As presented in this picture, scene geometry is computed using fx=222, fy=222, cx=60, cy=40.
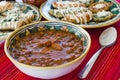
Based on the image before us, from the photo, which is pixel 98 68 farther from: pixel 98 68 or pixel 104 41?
pixel 104 41

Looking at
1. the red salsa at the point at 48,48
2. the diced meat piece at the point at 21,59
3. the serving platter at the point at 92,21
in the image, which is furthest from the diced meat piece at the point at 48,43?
the serving platter at the point at 92,21

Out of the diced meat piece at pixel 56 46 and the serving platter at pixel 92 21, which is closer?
the diced meat piece at pixel 56 46

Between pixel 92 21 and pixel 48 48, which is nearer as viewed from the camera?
pixel 48 48

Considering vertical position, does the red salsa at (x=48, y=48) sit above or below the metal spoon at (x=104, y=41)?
above

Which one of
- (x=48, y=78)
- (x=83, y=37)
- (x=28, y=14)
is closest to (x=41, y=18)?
(x=28, y=14)

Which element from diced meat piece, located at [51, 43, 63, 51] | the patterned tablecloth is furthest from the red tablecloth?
diced meat piece, located at [51, 43, 63, 51]

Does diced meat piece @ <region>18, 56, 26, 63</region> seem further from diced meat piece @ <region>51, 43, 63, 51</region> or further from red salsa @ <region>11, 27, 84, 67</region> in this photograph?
diced meat piece @ <region>51, 43, 63, 51</region>

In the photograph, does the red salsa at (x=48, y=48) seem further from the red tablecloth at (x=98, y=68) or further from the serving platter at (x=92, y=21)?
the serving platter at (x=92, y=21)

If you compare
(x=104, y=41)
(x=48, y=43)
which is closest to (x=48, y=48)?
(x=48, y=43)

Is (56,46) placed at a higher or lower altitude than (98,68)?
higher
